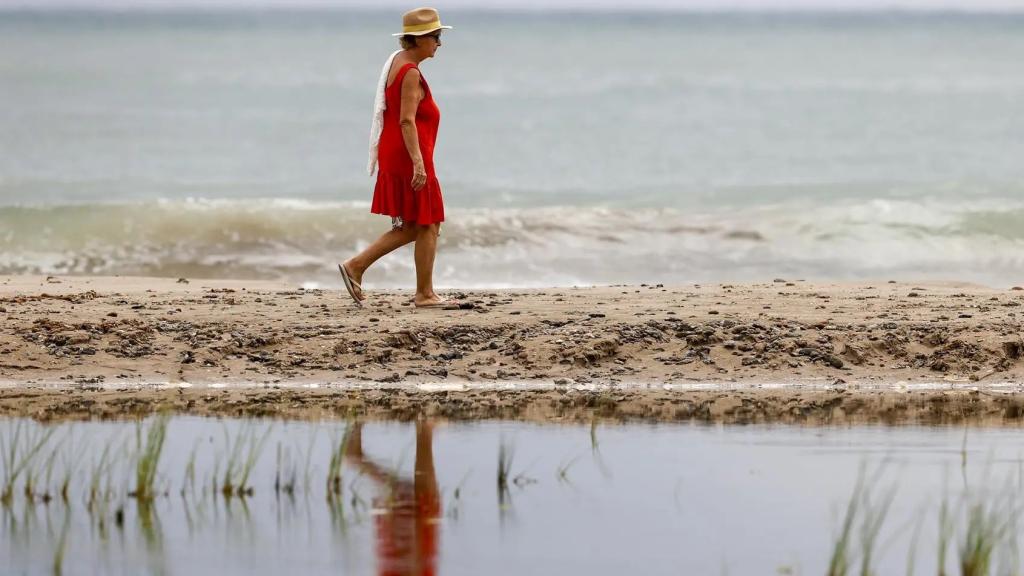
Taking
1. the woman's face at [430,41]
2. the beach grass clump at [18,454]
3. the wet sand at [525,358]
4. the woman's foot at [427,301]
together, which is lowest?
the beach grass clump at [18,454]

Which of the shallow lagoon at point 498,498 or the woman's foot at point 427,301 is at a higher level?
the woman's foot at point 427,301

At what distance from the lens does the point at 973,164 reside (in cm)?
2606

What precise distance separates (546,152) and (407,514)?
22.9 m

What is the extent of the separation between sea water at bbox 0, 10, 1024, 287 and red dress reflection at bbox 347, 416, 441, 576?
307 inches

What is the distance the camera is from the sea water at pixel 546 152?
50.0 feet

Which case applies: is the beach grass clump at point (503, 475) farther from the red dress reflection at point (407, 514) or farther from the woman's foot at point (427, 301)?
Answer: the woman's foot at point (427, 301)

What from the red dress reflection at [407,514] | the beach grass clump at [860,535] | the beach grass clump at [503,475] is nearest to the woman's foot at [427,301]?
the red dress reflection at [407,514]

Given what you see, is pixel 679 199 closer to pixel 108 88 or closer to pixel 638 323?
pixel 638 323

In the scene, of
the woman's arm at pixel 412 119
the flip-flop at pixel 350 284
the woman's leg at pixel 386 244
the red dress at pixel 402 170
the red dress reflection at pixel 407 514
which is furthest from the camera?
the flip-flop at pixel 350 284

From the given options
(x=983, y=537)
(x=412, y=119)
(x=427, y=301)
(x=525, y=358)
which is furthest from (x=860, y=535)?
(x=427, y=301)

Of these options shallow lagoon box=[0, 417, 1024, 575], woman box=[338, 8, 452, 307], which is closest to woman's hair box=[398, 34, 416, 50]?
woman box=[338, 8, 452, 307]

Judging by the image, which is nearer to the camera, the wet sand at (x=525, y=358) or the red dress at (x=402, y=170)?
the wet sand at (x=525, y=358)

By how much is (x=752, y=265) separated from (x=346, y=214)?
4.32 m

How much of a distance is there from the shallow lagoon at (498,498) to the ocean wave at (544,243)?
300 inches
